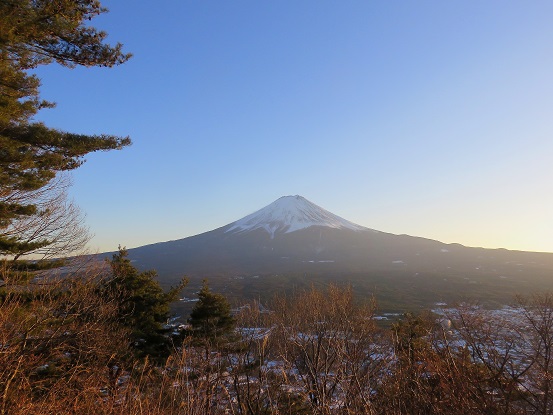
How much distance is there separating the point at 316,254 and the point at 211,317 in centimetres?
12000

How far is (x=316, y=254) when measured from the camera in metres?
138

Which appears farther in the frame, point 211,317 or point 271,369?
point 211,317

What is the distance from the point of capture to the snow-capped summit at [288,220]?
567 ft

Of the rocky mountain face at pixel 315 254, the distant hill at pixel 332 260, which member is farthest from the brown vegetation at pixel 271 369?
the rocky mountain face at pixel 315 254

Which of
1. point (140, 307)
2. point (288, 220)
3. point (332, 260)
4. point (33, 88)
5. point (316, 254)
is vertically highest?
point (288, 220)

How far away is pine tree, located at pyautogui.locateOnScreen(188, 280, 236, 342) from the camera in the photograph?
1933cm

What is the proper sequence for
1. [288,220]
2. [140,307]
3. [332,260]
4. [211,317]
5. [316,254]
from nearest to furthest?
[140,307] → [211,317] → [332,260] → [316,254] → [288,220]

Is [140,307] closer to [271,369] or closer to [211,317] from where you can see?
[211,317]

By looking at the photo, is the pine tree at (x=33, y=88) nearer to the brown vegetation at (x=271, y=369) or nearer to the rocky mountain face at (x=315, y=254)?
the brown vegetation at (x=271, y=369)

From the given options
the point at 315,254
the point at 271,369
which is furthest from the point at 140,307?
the point at 315,254

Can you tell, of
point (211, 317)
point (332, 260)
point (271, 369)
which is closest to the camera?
point (271, 369)

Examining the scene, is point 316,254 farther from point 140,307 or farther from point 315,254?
point 140,307

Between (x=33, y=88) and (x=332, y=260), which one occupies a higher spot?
(x=33, y=88)

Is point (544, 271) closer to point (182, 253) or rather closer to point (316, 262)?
point (316, 262)
